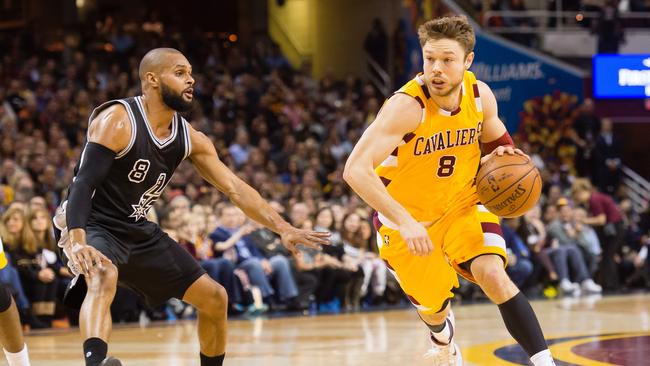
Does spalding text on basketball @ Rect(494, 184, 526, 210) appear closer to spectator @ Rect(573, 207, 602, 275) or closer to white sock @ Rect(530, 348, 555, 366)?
white sock @ Rect(530, 348, 555, 366)

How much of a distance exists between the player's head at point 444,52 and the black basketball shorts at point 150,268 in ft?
4.92

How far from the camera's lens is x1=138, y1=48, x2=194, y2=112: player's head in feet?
18.6

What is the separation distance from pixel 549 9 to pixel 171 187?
10.5 metres

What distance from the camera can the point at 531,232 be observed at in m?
14.5

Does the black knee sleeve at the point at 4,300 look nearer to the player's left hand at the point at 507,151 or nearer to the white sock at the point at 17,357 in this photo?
the white sock at the point at 17,357

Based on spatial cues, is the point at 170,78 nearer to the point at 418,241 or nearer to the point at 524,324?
the point at 418,241

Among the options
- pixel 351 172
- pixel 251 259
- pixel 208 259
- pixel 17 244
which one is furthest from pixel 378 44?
pixel 351 172

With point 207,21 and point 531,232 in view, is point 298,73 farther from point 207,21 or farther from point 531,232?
point 531,232

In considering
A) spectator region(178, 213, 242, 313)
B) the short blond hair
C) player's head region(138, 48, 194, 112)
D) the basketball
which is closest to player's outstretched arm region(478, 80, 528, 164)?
the basketball

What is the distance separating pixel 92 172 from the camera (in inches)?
Result: 212

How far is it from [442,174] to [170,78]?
144 centimetres

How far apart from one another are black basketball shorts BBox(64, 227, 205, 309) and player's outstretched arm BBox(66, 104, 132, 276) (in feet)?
0.75

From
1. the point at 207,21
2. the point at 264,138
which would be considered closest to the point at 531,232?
the point at 264,138

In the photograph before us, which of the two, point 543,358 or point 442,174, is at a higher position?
point 442,174
